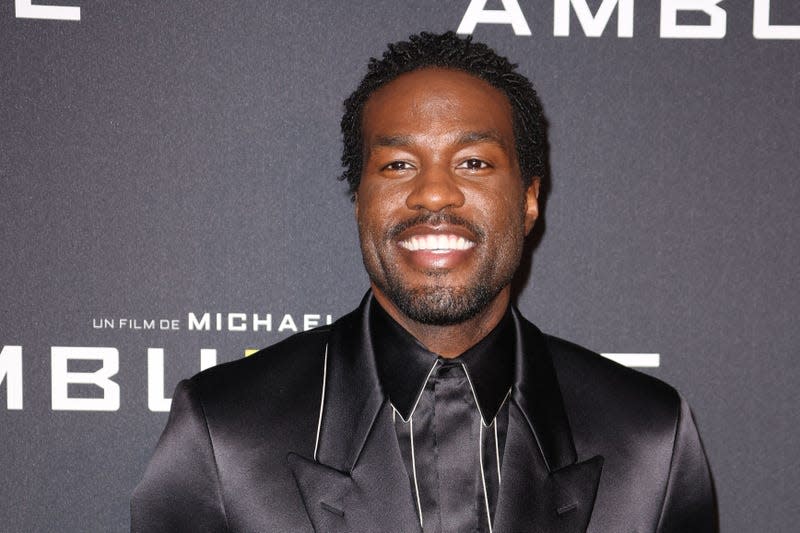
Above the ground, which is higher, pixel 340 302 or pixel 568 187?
pixel 568 187

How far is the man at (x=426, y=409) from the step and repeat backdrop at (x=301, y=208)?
0.37 m

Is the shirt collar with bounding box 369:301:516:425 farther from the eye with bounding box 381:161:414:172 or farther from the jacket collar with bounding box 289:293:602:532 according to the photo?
the eye with bounding box 381:161:414:172

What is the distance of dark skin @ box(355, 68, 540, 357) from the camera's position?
3.90ft

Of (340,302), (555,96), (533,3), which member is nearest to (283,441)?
(340,302)

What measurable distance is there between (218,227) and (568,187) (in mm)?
813

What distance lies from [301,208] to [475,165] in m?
0.55

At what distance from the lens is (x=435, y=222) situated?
→ 117cm

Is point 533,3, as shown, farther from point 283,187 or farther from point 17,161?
point 17,161

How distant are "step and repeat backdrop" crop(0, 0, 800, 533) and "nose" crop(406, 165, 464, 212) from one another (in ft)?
1.61

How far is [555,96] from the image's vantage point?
164 cm

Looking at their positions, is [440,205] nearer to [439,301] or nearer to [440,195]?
[440,195]

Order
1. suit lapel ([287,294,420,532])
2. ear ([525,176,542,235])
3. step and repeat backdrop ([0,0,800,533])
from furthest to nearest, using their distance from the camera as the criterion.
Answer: step and repeat backdrop ([0,0,800,533]), ear ([525,176,542,235]), suit lapel ([287,294,420,532])

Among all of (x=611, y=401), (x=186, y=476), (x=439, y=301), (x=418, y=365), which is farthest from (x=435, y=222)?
(x=186, y=476)

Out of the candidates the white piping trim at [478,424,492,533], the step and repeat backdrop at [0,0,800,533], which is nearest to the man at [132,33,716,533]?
the white piping trim at [478,424,492,533]
